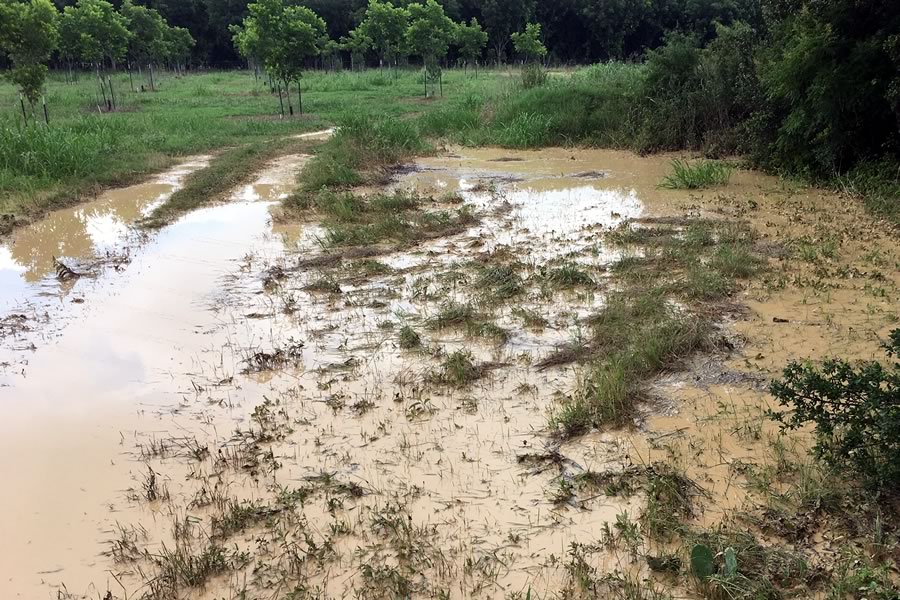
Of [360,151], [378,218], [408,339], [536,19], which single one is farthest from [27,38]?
[536,19]

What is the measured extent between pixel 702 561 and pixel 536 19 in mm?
54170

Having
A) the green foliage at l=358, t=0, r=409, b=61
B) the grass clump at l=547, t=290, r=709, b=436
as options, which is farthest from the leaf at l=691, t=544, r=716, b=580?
the green foliage at l=358, t=0, r=409, b=61

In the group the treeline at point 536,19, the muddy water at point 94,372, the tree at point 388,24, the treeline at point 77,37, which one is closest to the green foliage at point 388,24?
the tree at point 388,24

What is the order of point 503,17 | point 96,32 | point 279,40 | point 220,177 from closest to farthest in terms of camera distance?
point 220,177 → point 279,40 → point 96,32 → point 503,17

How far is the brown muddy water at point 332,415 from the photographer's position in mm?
3250

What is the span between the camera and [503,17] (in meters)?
48.7

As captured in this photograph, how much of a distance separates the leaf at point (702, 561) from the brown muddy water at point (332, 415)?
38 cm

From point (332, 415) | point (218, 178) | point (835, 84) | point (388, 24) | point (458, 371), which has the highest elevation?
point (388, 24)

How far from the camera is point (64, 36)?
26.0 meters

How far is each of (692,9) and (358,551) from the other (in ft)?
180

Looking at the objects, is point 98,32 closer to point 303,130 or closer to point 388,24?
point 303,130

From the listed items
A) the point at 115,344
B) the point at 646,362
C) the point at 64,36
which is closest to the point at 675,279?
the point at 646,362

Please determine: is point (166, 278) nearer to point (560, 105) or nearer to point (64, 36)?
point (560, 105)

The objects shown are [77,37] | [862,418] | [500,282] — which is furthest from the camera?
[77,37]
